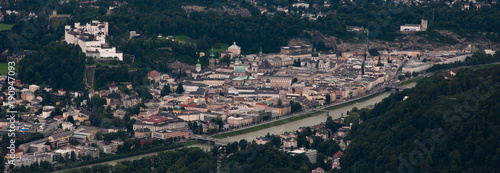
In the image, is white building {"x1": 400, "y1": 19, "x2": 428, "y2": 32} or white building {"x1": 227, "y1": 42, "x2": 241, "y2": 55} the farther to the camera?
white building {"x1": 400, "y1": 19, "x2": 428, "y2": 32}

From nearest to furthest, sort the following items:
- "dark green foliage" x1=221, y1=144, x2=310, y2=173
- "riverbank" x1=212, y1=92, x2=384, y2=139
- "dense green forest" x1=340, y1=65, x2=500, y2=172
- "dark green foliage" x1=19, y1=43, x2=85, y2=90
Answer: "dense green forest" x1=340, y1=65, x2=500, y2=172
"dark green foliage" x1=221, y1=144, x2=310, y2=173
"riverbank" x1=212, y1=92, x2=384, y2=139
"dark green foliage" x1=19, y1=43, x2=85, y2=90

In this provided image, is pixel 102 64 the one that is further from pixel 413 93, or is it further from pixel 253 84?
pixel 413 93

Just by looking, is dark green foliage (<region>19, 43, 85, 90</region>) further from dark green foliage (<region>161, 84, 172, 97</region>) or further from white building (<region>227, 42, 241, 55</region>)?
white building (<region>227, 42, 241, 55</region>)

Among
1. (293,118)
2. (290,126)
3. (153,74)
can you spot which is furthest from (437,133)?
(153,74)

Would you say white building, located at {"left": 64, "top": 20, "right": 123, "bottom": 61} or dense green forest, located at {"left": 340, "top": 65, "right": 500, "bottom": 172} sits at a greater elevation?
white building, located at {"left": 64, "top": 20, "right": 123, "bottom": 61}

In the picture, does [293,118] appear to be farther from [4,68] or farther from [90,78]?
[4,68]

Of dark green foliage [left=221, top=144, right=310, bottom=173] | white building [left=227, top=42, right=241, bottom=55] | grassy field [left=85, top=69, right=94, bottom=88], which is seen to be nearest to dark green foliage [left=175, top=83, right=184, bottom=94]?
grassy field [left=85, top=69, right=94, bottom=88]

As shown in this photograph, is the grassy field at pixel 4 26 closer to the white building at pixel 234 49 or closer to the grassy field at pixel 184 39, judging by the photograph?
the grassy field at pixel 184 39

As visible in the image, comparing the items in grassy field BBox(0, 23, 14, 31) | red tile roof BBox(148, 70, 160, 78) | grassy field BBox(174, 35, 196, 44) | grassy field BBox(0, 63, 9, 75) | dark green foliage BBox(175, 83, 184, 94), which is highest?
grassy field BBox(0, 23, 14, 31)
